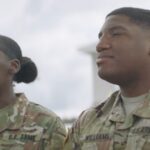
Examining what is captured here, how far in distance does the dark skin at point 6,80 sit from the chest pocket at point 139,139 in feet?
4.20

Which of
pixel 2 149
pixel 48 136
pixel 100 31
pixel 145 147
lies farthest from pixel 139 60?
pixel 2 149

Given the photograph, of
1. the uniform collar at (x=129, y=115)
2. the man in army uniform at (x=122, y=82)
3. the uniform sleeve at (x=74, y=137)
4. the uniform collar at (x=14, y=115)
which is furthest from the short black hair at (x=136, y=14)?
the uniform collar at (x=14, y=115)

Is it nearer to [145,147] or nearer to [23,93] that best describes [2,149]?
[23,93]

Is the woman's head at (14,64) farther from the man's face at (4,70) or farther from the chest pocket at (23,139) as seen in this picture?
the chest pocket at (23,139)

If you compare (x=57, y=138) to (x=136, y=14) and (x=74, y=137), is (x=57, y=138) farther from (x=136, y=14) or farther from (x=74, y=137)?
(x=136, y=14)

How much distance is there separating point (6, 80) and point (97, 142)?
3.63 feet

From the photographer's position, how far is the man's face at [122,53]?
3.00 metres

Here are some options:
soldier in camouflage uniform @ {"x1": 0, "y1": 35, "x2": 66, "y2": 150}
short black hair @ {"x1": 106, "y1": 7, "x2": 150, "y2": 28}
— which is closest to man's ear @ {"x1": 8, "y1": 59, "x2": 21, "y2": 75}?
soldier in camouflage uniform @ {"x1": 0, "y1": 35, "x2": 66, "y2": 150}

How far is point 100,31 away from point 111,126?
62 cm

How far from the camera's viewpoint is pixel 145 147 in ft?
9.15

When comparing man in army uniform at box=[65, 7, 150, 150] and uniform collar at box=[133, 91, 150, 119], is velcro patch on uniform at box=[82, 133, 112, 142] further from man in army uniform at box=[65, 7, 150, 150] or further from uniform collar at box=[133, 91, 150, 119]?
uniform collar at box=[133, 91, 150, 119]

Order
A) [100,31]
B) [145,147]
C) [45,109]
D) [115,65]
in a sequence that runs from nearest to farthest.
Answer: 1. [145,147]
2. [115,65]
3. [100,31]
4. [45,109]

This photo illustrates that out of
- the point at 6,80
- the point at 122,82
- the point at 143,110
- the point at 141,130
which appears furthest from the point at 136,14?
the point at 6,80

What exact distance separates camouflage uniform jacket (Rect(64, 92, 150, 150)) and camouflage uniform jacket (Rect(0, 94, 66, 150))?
1.20ft
